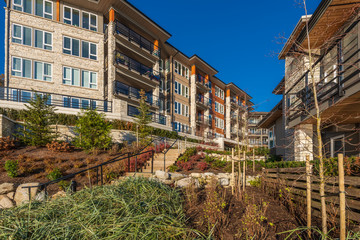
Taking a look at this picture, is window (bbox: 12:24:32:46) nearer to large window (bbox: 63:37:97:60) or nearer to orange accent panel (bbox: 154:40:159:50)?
large window (bbox: 63:37:97:60)

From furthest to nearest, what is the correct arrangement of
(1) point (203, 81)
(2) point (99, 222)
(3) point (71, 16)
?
(1) point (203, 81) → (3) point (71, 16) → (2) point (99, 222)

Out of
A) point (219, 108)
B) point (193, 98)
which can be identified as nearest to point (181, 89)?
point (193, 98)

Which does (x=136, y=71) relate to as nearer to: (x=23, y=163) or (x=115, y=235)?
(x=23, y=163)

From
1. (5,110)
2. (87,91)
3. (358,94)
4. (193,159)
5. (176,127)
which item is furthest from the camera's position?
(176,127)

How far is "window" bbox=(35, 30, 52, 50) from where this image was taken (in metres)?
20.7

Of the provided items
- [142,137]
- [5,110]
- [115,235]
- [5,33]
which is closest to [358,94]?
[115,235]

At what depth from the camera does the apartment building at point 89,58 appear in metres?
19.5

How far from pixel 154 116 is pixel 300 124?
57.3 feet

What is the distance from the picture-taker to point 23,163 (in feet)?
34.6

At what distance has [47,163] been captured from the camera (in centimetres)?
1083

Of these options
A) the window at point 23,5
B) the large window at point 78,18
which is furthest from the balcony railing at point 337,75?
the window at point 23,5

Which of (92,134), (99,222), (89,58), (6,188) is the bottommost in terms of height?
(6,188)

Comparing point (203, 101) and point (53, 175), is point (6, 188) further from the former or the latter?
point (203, 101)

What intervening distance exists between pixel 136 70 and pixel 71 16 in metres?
9.09
